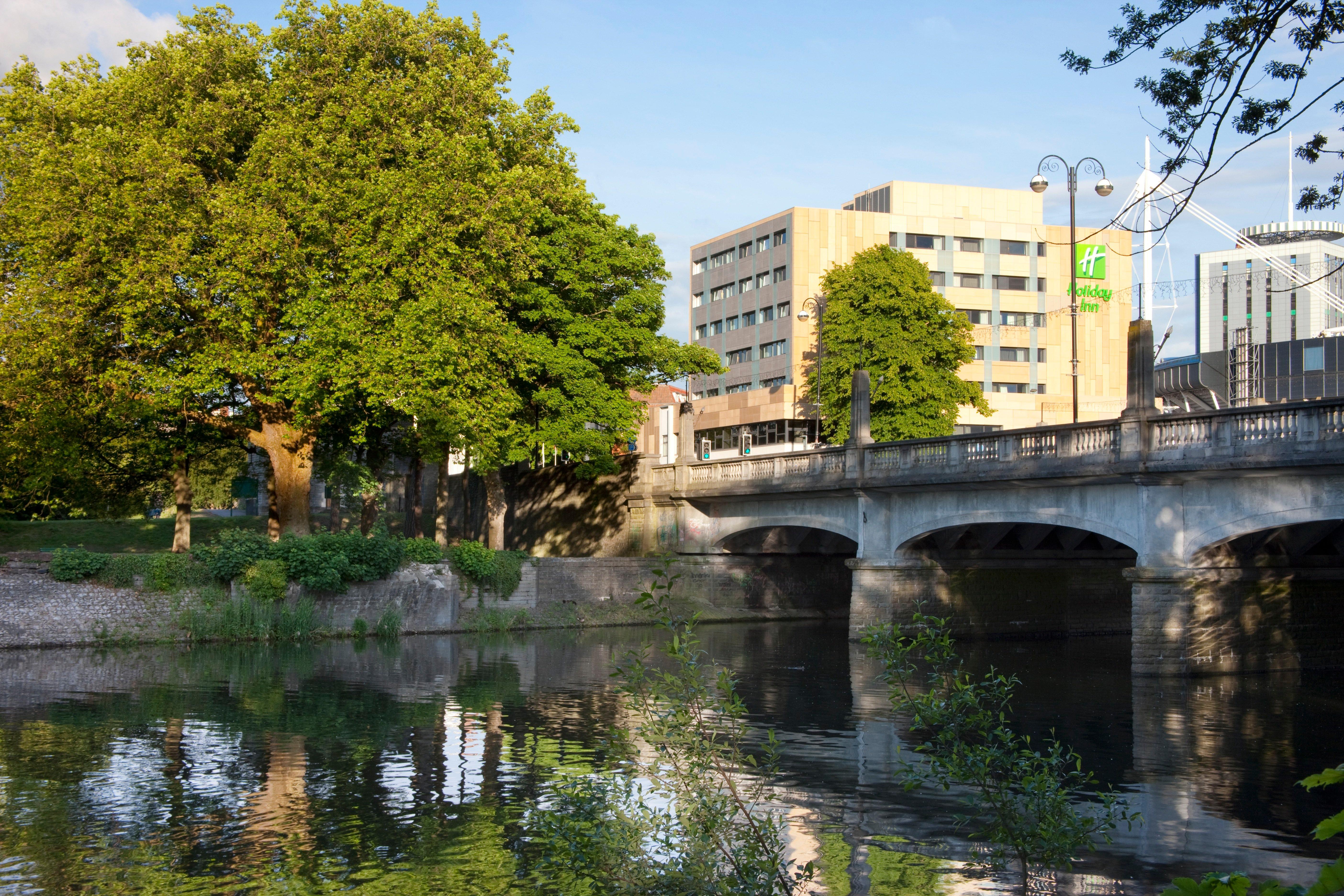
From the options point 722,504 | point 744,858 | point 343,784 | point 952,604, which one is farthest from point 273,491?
point 744,858

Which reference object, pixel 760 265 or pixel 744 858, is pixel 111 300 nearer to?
pixel 744 858

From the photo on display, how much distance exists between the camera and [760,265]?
82062 mm

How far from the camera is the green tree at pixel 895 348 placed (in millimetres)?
57062

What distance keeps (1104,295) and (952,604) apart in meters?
44.3

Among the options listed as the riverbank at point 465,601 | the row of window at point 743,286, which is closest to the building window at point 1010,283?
the row of window at point 743,286

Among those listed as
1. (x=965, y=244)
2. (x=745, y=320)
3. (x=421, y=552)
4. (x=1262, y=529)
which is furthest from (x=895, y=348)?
(x=1262, y=529)

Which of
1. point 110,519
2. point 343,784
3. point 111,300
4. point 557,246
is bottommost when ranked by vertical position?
Answer: point 343,784

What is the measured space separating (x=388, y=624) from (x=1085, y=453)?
68.4ft

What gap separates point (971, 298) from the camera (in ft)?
260

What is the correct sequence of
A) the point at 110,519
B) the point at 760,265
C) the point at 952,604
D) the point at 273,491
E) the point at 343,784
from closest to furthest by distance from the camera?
1. the point at 343,784
2. the point at 952,604
3. the point at 273,491
4. the point at 110,519
5. the point at 760,265

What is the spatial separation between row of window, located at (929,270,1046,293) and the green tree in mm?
18653

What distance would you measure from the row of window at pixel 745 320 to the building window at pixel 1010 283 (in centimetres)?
1422

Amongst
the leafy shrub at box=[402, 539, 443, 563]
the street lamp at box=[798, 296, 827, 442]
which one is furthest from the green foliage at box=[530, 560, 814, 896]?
the street lamp at box=[798, 296, 827, 442]

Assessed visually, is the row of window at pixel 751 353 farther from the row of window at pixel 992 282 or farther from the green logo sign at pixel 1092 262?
the green logo sign at pixel 1092 262
